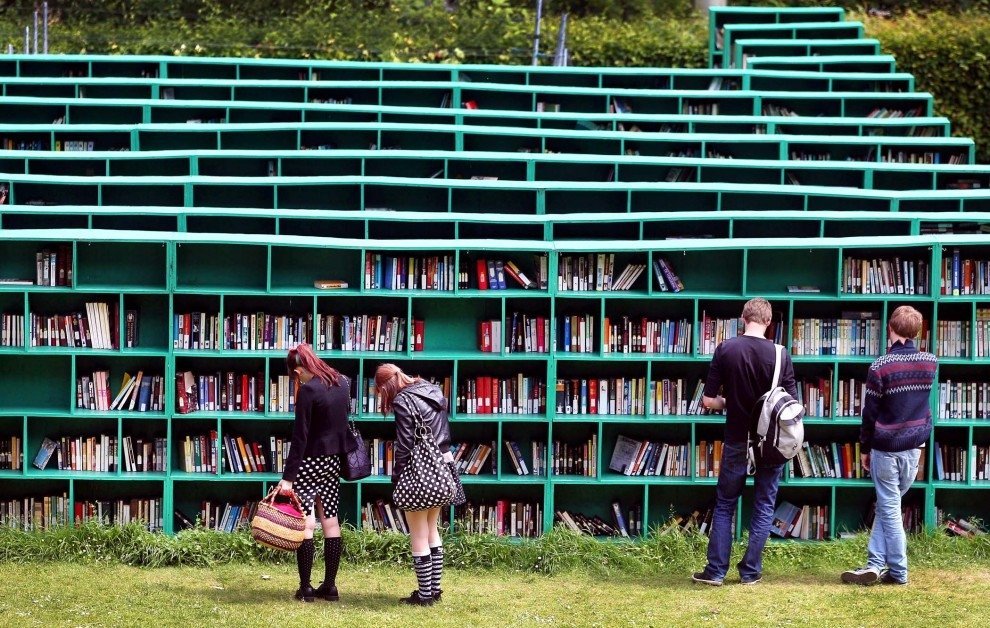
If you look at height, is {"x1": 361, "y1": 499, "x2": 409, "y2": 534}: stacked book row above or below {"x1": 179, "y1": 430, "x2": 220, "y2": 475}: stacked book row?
below

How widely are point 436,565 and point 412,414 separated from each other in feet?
2.56

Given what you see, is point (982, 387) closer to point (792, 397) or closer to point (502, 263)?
point (792, 397)

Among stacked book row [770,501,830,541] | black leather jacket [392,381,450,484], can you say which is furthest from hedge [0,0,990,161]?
black leather jacket [392,381,450,484]

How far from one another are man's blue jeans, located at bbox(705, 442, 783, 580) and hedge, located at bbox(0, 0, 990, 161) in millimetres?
10774

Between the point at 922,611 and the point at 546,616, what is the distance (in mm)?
1832

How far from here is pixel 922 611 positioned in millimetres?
6891

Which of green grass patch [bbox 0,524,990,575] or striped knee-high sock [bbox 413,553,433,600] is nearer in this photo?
striped knee-high sock [bbox 413,553,433,600]

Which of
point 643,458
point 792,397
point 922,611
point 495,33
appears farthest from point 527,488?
point 495,33

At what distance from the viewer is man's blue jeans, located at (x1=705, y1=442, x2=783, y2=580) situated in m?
7.31

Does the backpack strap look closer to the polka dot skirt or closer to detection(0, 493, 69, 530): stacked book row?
the polka dot skirt

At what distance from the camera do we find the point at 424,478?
6.98m

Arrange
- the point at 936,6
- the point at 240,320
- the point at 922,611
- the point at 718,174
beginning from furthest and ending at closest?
1. the point at 936,6
2. the point at 718,174
3. the point at 240,320
4. the point at 922,611

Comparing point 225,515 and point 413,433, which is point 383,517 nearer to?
point 225,515

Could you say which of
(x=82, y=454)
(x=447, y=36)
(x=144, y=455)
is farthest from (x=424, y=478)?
(x=447, y=36)
